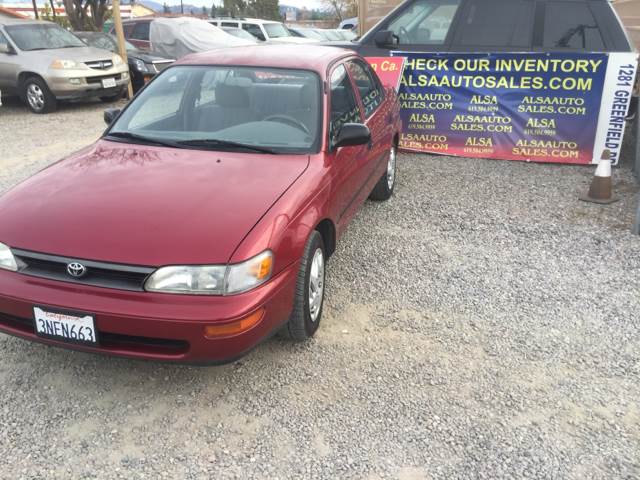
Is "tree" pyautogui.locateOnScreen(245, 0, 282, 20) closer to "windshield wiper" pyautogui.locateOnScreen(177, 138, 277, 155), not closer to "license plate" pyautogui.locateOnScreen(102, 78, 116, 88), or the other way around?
"license plate" pyautogui.locateOnScreen(102, 78, 116, 88)

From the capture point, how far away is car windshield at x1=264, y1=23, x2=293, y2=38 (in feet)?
58.3

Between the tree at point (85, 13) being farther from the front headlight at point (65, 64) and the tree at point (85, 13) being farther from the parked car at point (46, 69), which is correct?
the front headlight at point (65, 64)

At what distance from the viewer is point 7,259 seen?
262 cm

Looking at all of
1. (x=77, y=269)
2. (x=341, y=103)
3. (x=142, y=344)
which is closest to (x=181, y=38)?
(x=341, y=103)

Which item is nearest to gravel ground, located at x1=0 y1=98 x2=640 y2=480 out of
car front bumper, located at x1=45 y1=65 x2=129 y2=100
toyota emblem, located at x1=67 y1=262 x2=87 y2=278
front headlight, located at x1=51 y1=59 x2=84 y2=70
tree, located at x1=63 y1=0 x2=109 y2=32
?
toyota emblem, located at x1=67 y1=262 x2=87 y2=278

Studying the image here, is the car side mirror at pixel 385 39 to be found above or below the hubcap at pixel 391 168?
above

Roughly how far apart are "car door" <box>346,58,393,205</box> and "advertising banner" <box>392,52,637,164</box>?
81.3 inches

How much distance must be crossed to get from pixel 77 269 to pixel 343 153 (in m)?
1.89

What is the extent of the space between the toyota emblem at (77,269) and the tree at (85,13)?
18.2 m

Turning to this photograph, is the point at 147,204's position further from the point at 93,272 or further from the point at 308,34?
the point at 308,34

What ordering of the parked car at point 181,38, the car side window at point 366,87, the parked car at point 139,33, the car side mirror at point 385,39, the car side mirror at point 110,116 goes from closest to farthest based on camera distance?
the car side mirror at point 110,116 < the car side window at point 366,87 < the car side mirror at point 385,39 < the parked car at point 181,38 < the parked car at point 139,33

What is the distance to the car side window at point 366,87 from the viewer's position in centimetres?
458

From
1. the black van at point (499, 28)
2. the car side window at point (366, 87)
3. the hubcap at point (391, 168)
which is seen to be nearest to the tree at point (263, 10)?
the black van at point (499, 28)

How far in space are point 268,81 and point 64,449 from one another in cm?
257
